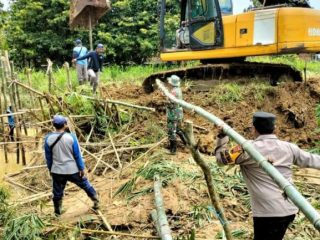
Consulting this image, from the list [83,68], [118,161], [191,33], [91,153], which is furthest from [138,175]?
[83,68]

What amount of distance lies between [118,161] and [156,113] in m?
1.73

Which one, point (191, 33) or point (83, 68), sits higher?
point (191, 33)

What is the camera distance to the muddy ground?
5305mm

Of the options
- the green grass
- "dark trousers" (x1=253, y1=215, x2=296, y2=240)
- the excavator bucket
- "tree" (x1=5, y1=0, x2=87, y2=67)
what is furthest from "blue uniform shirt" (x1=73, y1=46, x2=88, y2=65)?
"tree" (x1=5, y1=0, x2=87, y2=67)

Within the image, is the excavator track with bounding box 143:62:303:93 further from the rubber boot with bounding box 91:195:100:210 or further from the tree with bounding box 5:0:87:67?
the tree with bounding box 5:0:87:67

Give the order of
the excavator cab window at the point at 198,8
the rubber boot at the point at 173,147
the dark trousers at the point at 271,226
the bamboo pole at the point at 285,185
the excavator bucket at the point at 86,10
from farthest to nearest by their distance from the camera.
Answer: the excavator bucket at the point at 86,10 < the excavator cab window at the point at 198,8 < the rubber boot at the point at 173,147 < the dark trousers at the point at 271,226 < the bamboo pole at the point at 285,185

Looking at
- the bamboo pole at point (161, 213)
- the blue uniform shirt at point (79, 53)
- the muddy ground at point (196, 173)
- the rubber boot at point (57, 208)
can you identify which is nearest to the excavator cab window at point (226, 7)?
the muddy ground at point (196, 173)

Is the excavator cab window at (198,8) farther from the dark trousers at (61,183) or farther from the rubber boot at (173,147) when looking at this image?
the dark trousers at (61,183)

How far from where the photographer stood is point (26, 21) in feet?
76.2

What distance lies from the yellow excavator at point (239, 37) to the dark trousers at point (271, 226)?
5.67 metres

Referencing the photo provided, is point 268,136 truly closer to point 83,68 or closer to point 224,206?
point 224,206

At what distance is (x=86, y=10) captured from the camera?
1247 cm

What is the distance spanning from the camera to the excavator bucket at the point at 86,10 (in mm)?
12070

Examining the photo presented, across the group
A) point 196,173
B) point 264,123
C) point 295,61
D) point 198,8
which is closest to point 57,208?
point 196,173
